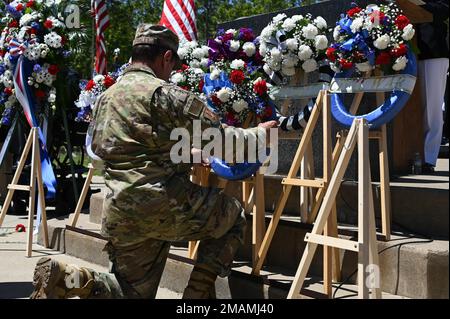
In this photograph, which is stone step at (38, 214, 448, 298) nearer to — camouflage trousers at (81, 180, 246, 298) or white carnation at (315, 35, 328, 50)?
camouflage trousers at (81, 180, 246, 298)

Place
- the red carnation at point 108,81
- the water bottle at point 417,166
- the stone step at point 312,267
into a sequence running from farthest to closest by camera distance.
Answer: the red carnation at point 108,81, the water bottle at point 417,166, the stone step at point 312,267

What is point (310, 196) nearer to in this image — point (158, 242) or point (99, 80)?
point (158, 242)

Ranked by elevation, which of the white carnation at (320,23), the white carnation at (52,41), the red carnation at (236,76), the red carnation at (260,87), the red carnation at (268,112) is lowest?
the red carnation at (268,112)

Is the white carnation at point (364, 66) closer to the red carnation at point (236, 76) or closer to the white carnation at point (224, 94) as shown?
the red carnation at point (236, 76)

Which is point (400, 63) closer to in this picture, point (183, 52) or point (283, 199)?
point (283, 199)

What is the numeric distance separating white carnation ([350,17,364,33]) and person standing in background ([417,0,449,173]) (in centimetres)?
145

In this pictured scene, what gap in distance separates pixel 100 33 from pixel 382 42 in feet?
18.7

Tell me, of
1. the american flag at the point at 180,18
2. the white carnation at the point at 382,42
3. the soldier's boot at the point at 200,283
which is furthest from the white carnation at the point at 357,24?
the american flag at the point at 180,18

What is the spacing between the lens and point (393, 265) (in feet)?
14.3

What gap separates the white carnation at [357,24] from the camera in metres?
4.51

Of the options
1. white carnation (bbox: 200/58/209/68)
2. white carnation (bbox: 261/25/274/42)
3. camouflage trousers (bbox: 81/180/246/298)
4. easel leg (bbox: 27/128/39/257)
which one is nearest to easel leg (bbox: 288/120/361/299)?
camouflage trousers (bbox: 81/180/246/298)

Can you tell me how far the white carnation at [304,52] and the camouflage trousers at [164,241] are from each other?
61.0 inches
